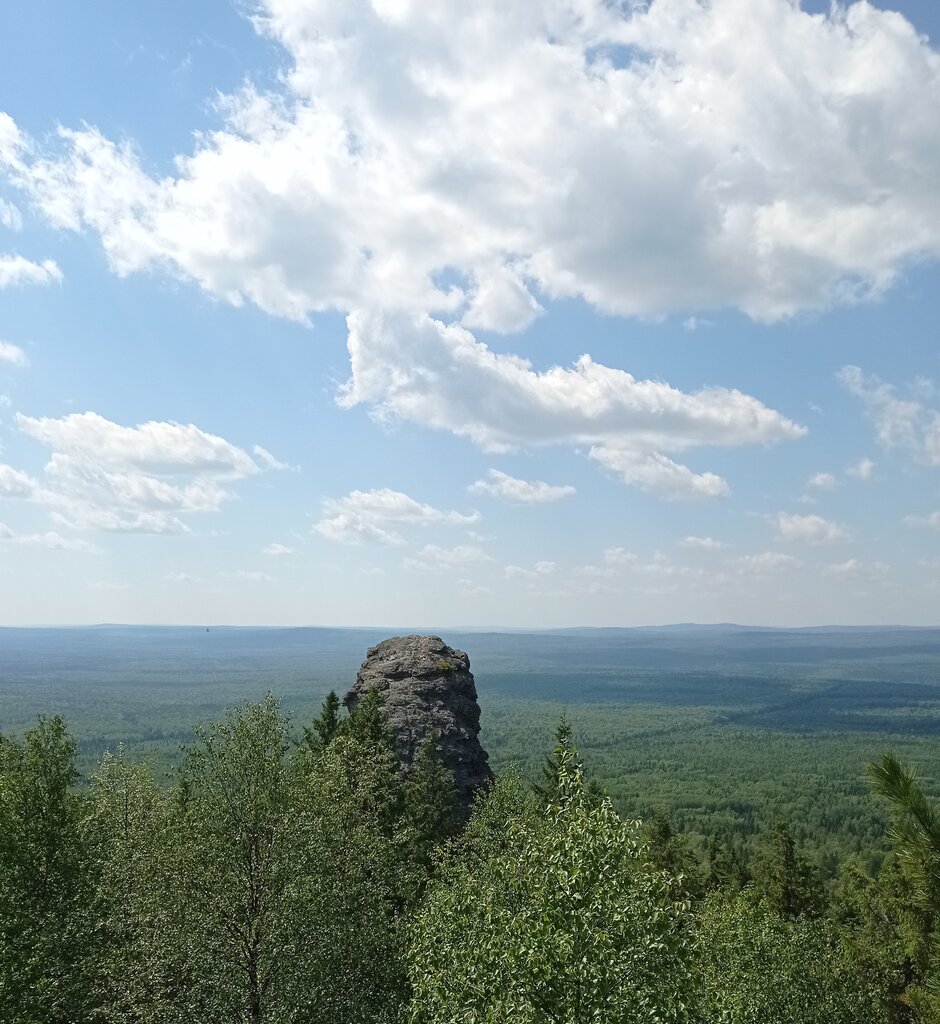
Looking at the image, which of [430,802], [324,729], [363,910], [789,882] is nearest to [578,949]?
[363,910]

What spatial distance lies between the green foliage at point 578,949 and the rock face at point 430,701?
38.5 metres

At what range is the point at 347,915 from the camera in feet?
91.5

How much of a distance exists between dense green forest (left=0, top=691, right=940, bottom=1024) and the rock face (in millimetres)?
16704

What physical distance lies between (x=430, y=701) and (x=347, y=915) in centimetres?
3215

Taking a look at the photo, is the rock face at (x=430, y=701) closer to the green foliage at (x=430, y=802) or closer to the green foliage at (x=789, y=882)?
the green foliage at (x=430, y=802)

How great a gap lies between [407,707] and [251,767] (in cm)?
3278

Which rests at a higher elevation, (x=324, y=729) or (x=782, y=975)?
(x=324, y=729)

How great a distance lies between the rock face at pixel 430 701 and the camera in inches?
2205

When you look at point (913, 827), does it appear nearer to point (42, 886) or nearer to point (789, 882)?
point (42, 886)

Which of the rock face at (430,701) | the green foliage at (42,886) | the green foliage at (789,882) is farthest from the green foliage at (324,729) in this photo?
the green foliage at (789,882)

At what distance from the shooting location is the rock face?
5600cm

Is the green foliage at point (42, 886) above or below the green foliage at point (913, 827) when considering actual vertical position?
below

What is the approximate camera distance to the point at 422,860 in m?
40.0

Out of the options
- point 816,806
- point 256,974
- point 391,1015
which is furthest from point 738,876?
point 816,806
